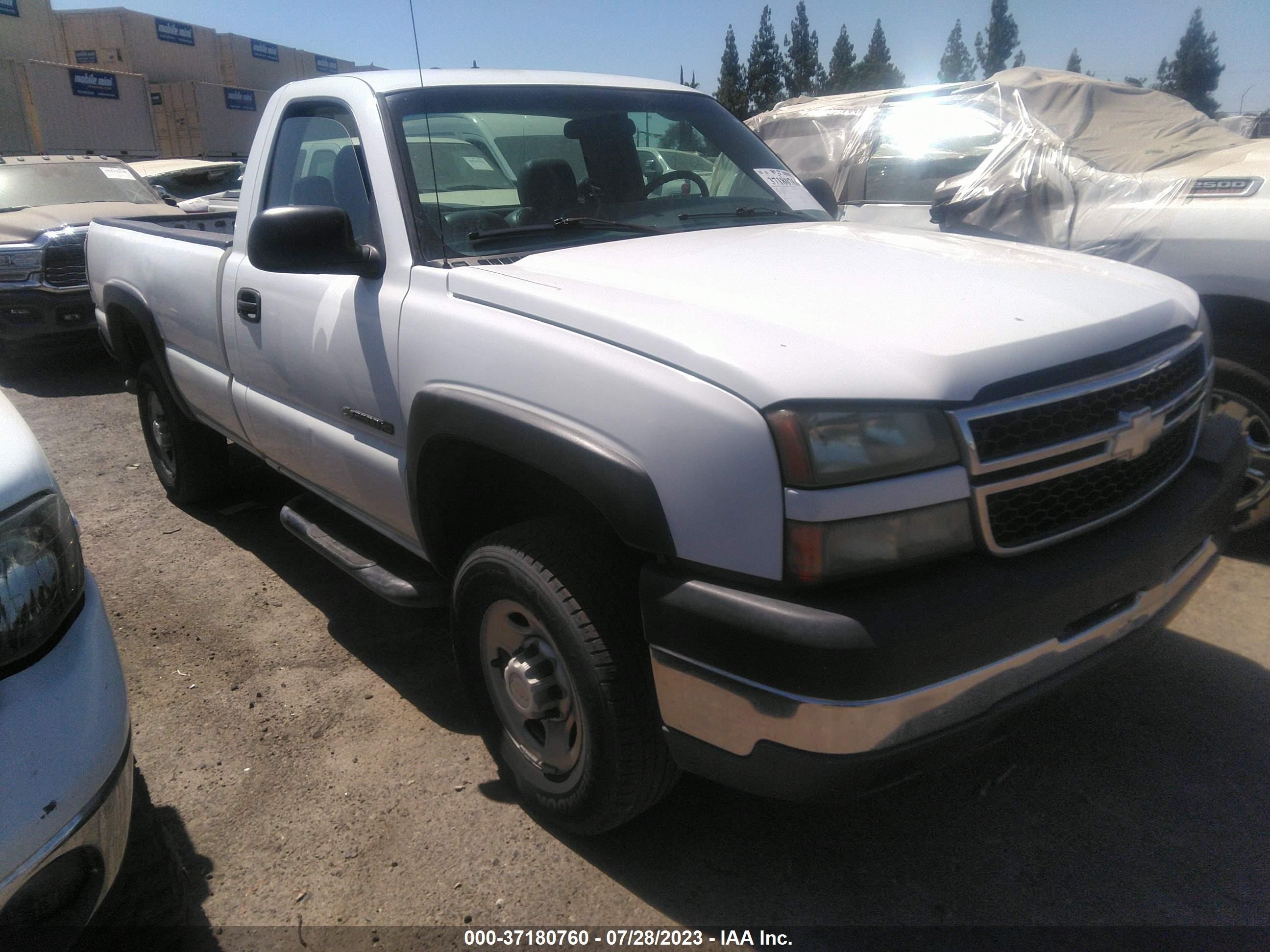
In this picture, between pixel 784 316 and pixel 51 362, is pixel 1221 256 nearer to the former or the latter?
pixel 784 316

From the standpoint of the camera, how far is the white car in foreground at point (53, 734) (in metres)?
1.39

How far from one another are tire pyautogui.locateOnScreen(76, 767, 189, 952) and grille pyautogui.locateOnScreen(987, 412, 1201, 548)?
5.77 ft

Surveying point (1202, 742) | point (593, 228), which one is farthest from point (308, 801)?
point (1202, 742)

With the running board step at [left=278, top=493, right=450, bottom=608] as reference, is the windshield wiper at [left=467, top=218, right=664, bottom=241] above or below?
above

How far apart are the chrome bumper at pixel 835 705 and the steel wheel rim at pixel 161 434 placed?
12.2 feet

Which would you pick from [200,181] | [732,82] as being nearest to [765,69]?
[732,82]

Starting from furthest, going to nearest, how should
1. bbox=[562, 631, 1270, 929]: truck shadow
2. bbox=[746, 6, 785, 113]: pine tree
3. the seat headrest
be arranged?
1. bbox=[746, 6, 785, 113]: pine tree
2. the seat headrest
3. bbox=[562, 631, 1270, 929]: truck shadow

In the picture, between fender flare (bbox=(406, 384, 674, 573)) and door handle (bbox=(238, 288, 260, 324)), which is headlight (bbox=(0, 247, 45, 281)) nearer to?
door handle (bbox=(238, 288, 260, 324))

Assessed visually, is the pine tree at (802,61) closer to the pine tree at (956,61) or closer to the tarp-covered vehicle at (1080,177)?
the pine tree at (956,61)

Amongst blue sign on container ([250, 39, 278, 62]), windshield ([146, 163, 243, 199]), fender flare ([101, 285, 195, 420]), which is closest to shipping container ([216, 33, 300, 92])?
blue sign on container ([250, 39, 278, 62])

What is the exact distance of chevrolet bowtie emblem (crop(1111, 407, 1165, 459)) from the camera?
74.6 inches

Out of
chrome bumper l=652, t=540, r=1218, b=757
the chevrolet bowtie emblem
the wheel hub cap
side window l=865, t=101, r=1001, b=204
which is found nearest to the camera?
chrome bumper l=652, t=540, r=1218, b=757

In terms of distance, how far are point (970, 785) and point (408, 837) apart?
5.05ft

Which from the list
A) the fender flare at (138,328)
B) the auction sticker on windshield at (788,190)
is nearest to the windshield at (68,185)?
the fender flare at (138,328)
